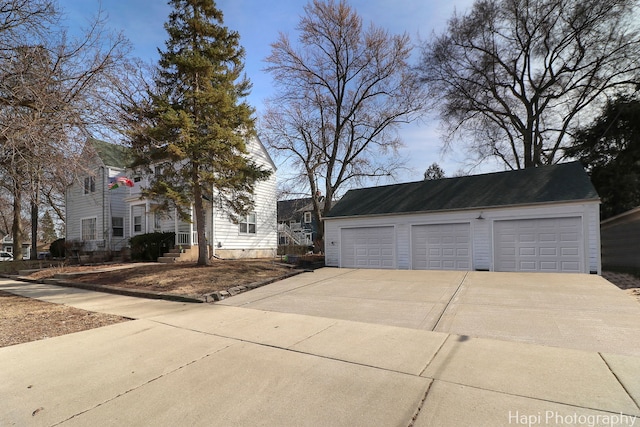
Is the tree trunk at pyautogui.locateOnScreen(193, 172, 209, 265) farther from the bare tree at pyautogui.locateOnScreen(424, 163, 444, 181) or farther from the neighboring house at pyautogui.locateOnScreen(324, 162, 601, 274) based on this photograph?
the bare tree at pyautogui.locateOnScreen(424, 163, 444, 181)

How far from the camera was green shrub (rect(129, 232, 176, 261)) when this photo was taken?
17.7m

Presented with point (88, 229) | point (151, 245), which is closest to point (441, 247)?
point (151, 245)

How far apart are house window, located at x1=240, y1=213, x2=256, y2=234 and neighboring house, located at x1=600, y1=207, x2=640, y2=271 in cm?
1865

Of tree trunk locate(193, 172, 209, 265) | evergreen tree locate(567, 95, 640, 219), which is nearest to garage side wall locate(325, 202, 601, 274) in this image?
tree trunk locate(193, 172, 209, 265)

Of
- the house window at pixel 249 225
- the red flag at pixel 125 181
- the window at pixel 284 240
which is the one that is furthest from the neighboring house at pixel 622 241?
the red flag at pixel 125 181

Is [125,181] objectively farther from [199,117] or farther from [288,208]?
[288,208]


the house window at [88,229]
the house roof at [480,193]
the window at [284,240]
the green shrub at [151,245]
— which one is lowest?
the window at [284,240]

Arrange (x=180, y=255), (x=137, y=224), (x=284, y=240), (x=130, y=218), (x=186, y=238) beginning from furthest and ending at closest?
(x=284, y=240)
(x=137, y=224)
(x=130, y=218)
(x=186, y=238)
(x=180, y=255)

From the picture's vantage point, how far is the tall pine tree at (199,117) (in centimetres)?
1162

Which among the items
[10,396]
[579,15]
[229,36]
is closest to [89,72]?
[10,396]

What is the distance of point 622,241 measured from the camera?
647 inches

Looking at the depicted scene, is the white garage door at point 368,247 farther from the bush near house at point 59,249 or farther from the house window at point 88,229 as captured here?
the bush near house at point 59,249

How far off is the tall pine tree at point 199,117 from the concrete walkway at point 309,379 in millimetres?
7391

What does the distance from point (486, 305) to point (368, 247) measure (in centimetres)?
913
